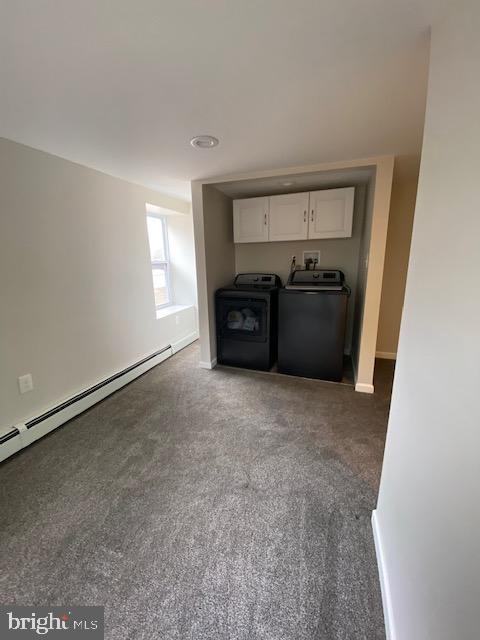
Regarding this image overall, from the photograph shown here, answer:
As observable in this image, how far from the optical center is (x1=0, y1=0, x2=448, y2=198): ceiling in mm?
869

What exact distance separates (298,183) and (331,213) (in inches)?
17.9

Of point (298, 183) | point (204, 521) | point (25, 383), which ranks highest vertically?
point (298, 183)

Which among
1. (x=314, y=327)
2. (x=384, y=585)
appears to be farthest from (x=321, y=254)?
(x=384, y=585)

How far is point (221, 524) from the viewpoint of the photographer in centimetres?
134

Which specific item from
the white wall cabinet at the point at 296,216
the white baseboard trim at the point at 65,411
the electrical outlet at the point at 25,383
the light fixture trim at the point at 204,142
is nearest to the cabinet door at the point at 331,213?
the white wall cabinet at the point at 296,216

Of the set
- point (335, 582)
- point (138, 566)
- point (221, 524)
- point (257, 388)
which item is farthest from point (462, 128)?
point (257, 388)

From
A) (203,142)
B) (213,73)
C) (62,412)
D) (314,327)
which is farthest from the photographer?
(314,327)

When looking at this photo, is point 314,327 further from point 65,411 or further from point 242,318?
point 65,411

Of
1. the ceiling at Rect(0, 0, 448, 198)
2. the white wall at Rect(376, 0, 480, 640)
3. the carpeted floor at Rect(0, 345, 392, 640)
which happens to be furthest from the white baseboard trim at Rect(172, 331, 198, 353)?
the white wall at Rect(376, 0, 480, 640)

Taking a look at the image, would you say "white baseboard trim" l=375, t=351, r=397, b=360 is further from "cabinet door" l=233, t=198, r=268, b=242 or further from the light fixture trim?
the light fixture trim

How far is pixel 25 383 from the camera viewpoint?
194 cm

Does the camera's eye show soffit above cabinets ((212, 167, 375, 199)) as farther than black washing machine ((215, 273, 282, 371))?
No

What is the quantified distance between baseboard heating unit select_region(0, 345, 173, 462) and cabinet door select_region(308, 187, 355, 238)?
241 cm

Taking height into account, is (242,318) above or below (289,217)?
below
